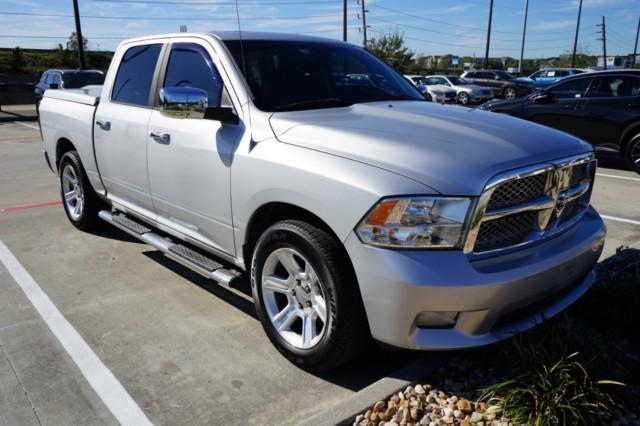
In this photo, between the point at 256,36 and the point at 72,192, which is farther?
the point at 72,192

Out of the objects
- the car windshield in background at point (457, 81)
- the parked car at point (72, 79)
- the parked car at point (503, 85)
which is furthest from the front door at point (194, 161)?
the parked car at point (503, 85)

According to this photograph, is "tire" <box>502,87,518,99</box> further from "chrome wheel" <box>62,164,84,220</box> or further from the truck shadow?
the truck shadow

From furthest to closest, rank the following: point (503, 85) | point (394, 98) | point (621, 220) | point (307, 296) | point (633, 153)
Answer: point (503, 85) → point (633, 153) → point (621, 220) → point (394, 98) → point (307, 296)

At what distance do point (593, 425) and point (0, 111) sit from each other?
2664cm

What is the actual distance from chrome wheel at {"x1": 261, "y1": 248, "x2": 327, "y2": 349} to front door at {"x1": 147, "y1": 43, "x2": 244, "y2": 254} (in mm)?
445

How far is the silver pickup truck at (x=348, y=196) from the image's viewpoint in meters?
2.51

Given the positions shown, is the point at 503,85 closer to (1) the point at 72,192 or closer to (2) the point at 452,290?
(1) the point at 72,192

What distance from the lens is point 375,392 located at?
9.02 ft

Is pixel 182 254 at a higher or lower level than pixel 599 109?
lower

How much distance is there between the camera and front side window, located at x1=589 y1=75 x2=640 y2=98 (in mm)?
9156

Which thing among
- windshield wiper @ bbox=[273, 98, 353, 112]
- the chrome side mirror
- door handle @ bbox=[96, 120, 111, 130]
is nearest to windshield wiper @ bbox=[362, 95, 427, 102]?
windshield wiper @ bbox=[273, 98, 353, 112]

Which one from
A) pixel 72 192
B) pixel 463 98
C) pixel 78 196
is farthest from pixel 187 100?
pixel 463 98

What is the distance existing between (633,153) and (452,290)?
8.19 metres

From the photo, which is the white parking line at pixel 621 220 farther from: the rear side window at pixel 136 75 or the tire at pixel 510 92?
the tire at pixel 510 92
